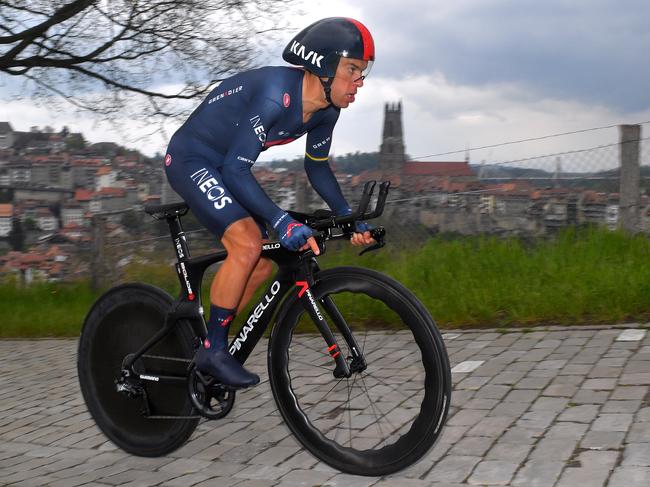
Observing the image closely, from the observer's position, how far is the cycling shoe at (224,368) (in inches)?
152

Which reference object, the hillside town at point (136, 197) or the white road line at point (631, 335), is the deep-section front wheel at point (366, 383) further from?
the hillside town at point (136, 197)

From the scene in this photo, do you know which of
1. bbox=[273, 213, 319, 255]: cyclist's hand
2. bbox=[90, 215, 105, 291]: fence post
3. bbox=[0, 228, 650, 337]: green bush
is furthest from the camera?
bbox=[90, 215, 105, 291]: fence post

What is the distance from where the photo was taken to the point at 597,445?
12.7 ft

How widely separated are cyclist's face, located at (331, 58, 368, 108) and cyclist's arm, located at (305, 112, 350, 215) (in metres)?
0.35

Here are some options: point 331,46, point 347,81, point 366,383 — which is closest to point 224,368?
point 366,383

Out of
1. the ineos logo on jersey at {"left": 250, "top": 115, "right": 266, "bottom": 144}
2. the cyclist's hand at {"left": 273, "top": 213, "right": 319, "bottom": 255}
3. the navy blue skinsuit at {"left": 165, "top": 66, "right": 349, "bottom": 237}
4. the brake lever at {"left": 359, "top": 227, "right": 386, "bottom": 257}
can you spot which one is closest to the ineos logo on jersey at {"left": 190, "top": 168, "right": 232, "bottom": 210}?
the navy blue skinsuit at {"left": 165, "top": 66, "right": 349, "bottom": 237}

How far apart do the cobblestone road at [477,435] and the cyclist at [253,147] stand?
0.66 metres

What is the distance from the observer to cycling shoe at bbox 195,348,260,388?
3865 millimetres

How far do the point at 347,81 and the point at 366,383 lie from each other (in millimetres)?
1444

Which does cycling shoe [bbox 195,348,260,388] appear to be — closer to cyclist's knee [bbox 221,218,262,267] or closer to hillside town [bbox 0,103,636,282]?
cyclist's knee [bbox 221,218,262,267]

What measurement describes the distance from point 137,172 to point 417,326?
9400 mm

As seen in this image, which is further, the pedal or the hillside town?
the hillside town

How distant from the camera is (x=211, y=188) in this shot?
3982 mm

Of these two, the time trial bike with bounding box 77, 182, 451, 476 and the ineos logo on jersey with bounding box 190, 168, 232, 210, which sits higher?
the ineos logo on jersey with bounding box 190, 168, 232, 210
